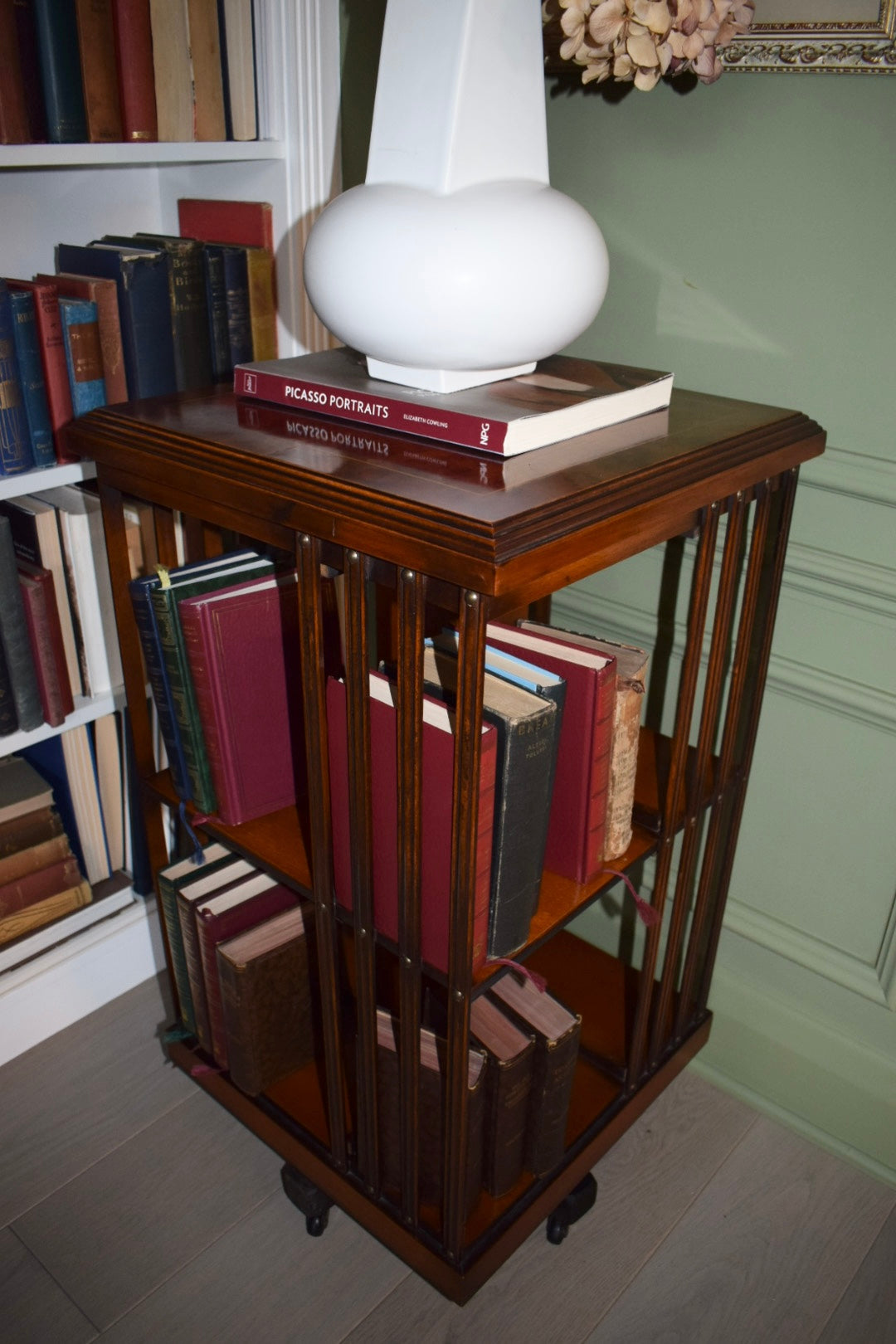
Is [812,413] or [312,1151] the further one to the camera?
[312,1151]

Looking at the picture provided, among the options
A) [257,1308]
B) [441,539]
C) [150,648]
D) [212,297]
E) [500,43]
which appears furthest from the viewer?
[212,297]

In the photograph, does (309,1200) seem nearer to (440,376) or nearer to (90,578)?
(90,578)

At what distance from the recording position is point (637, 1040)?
1299 millimetres

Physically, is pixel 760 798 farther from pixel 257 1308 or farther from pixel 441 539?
pixel 257 1308

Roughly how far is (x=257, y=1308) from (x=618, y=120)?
1.48 meters

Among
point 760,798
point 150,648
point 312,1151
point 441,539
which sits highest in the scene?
point 441,539

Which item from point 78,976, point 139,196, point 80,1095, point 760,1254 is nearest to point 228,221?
point 139,196

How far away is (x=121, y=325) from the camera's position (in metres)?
1.30

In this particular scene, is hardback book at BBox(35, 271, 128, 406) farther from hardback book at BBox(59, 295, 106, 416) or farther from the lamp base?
the lamp base

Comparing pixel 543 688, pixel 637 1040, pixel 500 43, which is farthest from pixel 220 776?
pixel 500 43

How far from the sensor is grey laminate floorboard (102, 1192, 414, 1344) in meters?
1.20

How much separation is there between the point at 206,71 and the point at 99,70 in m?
0.15

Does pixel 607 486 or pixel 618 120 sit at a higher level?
pixel 618 120

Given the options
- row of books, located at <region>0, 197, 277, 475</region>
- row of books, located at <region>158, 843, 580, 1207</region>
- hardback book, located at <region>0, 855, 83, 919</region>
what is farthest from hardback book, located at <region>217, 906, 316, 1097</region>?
row of books, located at <region>0, 197, 277, 475</region>
